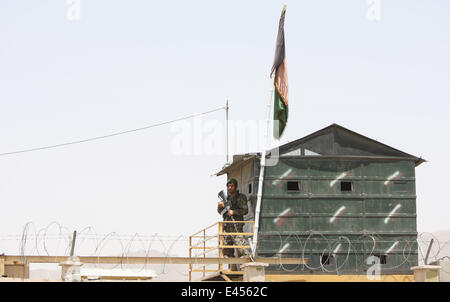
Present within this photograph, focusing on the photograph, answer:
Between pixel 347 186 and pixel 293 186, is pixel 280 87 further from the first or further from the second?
pixel 347 186

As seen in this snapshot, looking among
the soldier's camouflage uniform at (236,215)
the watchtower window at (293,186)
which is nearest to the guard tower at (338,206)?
the watchtower window at (293,186)

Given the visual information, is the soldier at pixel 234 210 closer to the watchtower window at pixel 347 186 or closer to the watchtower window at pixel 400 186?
the watchtower window at pixel 347 186

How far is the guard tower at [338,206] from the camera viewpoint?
2456 cm

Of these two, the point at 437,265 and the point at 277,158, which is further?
the point at 277,158

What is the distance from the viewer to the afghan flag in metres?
26.1

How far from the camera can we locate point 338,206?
24.9 meters

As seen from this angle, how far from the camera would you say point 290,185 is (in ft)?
81.7

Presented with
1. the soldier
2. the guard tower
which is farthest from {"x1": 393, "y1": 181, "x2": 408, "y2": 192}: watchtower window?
the soldier

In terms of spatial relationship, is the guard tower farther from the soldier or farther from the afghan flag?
the afghan flag

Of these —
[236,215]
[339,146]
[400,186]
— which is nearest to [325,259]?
[236,215]
